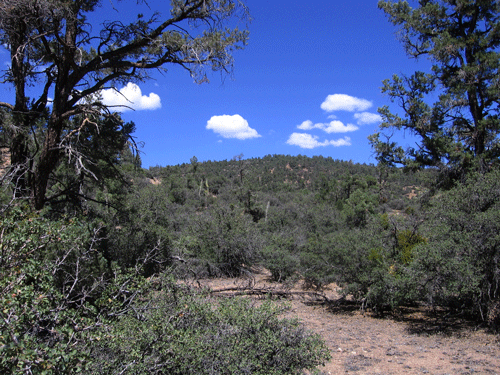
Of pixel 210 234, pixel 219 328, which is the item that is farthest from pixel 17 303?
pixel 210 234

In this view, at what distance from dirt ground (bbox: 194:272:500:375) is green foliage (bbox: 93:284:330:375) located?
1449 mm

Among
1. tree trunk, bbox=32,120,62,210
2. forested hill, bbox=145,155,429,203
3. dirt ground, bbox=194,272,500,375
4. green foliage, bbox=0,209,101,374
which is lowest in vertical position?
dirt ground, bbox=194,272,500,375

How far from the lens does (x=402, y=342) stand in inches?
292

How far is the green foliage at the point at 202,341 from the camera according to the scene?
10.0ft

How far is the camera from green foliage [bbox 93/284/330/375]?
3061 mm

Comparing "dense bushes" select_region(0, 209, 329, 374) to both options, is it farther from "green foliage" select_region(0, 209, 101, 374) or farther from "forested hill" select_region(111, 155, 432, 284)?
"forested hill" select_region(111, 155, 432, 284)

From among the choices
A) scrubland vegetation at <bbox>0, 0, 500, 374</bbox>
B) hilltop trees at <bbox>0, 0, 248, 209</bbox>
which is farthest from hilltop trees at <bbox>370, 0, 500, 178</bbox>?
Answer: hilltop trees at <bbox>0, 0, 248, 209</bbox>

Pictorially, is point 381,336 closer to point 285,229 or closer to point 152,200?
point 152,200

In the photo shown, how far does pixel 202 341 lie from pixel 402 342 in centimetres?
591

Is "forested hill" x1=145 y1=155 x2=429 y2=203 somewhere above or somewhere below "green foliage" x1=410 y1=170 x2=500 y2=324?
above

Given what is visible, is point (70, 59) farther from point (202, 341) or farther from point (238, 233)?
point (238, 233)

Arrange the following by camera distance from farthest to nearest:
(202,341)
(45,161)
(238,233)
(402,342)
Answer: (238,233)
(402,342)
(45,161)
(202,341)

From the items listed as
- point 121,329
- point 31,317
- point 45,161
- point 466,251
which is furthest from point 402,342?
point 45,161

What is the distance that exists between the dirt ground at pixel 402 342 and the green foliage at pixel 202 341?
1.45 m
